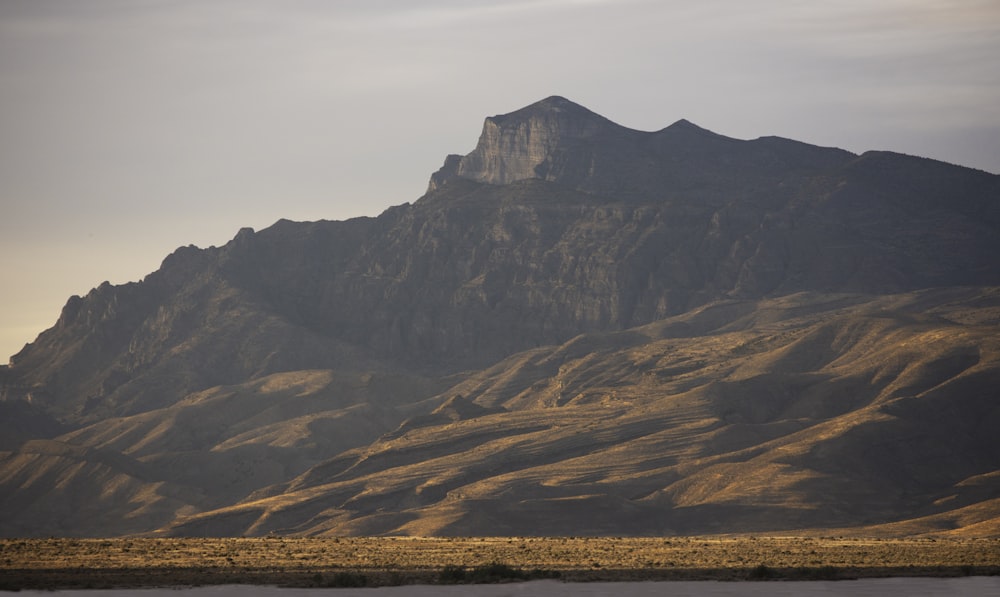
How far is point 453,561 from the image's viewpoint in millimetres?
101625

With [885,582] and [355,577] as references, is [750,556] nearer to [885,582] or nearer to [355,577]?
[885,582]

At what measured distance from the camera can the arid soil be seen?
92.4m

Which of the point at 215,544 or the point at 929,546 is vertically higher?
the point at 215,544

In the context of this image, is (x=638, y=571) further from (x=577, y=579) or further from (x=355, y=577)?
(x=355, y=577)

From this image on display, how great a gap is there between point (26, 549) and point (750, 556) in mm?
50537

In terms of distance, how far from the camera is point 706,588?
3474 inches

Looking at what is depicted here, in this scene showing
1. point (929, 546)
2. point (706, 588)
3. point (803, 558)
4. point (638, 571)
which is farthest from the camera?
point (929, 546)

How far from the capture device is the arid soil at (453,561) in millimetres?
92375

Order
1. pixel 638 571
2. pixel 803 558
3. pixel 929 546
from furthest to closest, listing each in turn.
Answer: pixel 929 546 → pixel 803 558 → pixel 638 571

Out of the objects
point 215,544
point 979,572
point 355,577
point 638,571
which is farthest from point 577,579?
point 215,544

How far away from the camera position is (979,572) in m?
95.2

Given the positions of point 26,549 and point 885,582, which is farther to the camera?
point 26,549

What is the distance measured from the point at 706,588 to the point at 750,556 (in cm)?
1734

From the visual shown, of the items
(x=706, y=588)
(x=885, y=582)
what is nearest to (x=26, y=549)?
(x=706, y=588)
